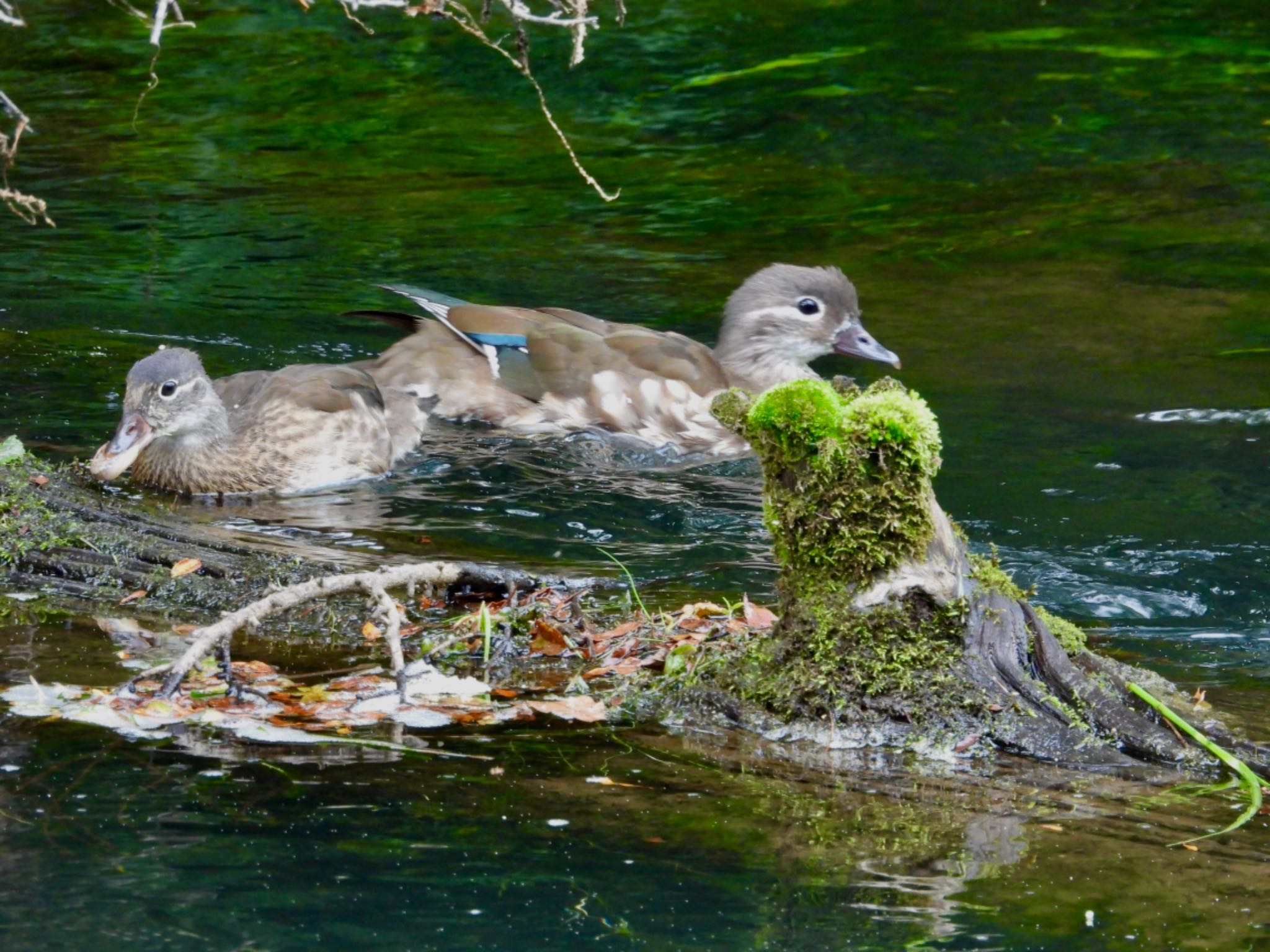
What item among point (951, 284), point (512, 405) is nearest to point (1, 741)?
point (512, 405)

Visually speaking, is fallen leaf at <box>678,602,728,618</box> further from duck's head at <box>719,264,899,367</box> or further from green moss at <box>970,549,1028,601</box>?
duck's head at <box>719,264,899,367</box>

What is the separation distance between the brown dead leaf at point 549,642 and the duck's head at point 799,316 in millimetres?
4950

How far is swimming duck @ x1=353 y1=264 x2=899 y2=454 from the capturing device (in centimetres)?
1004

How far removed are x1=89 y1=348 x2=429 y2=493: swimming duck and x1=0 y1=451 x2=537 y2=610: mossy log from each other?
1638 mm

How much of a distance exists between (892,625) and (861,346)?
227 inches

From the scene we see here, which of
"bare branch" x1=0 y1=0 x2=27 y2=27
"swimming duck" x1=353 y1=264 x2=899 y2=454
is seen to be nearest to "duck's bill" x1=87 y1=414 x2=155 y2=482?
"swimming duck" x1=353 y1=264 x2=899 y2=454

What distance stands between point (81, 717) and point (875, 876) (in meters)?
2.33

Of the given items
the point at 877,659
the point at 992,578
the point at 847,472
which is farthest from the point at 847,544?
the point at 992,578

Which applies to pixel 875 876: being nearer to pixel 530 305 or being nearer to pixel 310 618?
pixel 310 618

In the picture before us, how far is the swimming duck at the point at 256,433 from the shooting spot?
28.7ft

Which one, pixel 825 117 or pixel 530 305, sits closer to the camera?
pixel 530 305

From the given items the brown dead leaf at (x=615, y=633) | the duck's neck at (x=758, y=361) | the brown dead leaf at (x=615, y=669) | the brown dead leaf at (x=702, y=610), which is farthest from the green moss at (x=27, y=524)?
the duck's neck at (x=758, y=361)

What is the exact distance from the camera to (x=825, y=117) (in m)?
16.4

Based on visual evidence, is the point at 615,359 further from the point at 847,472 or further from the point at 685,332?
the point at 847,472
